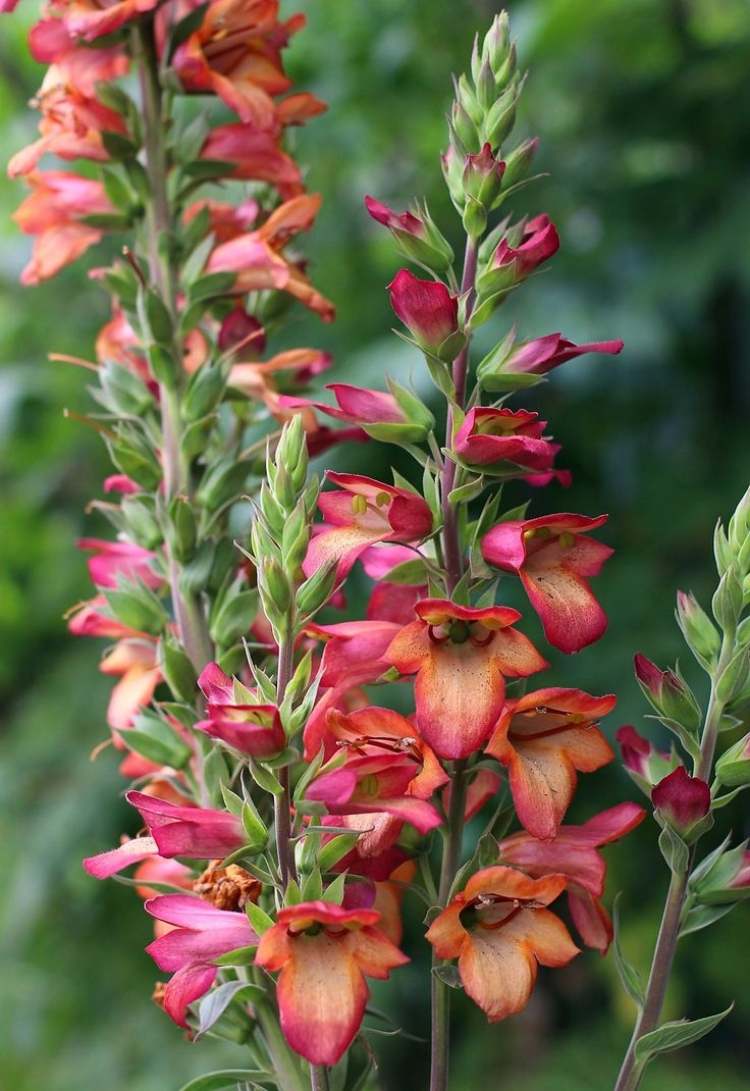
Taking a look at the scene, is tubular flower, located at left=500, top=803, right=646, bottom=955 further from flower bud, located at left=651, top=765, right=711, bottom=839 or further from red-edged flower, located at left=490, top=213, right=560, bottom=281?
red-edged flower, located at left=490, top=213, right=560, bottom=281

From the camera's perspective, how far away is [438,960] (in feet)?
1.24

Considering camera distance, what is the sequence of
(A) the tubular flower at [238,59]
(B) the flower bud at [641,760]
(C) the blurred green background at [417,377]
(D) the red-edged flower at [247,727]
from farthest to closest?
(C) the blurred green background at [417,377] → (A) the tubular flower at [238,59] → (B) the flower bud at [641,760] → (D) the red-edged flower at [247,727]

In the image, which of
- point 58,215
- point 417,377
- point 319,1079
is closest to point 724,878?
point 319,1079

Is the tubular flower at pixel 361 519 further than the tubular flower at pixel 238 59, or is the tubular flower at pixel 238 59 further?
the tubular flower at pixel 238 59

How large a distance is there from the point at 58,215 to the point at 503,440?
0.93 feet

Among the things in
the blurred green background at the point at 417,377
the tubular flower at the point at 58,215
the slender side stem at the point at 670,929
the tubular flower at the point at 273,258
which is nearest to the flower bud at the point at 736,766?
the slender side stem at the point at 670,929

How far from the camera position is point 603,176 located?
1430 mm

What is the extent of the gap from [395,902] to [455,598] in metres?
0.12

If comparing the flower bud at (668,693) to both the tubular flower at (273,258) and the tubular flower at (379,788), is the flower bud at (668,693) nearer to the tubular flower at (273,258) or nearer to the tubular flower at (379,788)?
the tubular flower at (379,788)

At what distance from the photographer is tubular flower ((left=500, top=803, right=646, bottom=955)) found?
38 cm

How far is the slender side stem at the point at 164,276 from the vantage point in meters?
0.49

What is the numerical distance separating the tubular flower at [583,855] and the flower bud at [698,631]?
0.18ft

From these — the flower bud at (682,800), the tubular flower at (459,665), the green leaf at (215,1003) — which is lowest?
the green leaf at (215,1003)

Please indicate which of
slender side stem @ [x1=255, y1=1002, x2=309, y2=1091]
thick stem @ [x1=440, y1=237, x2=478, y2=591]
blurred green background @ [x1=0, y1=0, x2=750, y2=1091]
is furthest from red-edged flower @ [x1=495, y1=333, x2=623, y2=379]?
blurred green background @ [x1=0, y1=0, x2=750, y2=1091]
